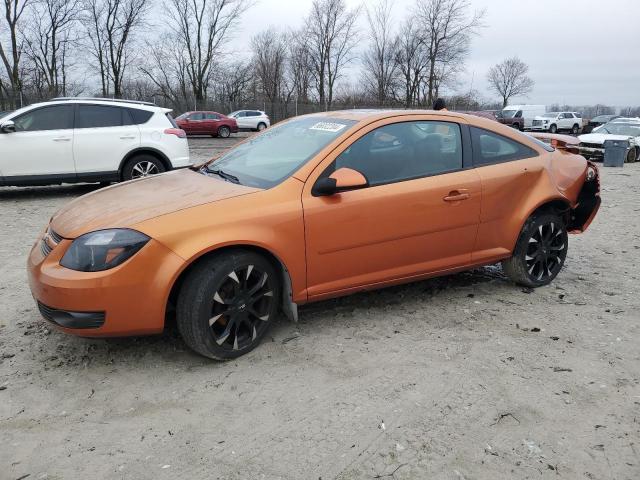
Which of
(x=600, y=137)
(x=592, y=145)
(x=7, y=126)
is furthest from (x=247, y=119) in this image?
(x=7, y=126)

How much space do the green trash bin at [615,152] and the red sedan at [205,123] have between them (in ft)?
62.7

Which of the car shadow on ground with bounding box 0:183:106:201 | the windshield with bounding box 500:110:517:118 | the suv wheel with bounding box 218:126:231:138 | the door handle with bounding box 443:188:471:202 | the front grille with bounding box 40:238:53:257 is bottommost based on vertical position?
the car shadow on ground with bounding box 0:183:106:201

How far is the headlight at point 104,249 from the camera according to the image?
298cm

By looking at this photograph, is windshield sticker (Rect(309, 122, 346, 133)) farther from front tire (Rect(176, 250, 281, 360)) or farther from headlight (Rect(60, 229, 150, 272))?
headlight (Rect(60, 229, 150, 272))

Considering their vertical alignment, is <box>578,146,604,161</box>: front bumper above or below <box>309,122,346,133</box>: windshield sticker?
below

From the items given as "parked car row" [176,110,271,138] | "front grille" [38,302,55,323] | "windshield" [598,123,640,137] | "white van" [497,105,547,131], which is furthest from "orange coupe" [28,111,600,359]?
"white van" [497,105,547,131]

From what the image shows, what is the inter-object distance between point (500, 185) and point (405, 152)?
0.87 m

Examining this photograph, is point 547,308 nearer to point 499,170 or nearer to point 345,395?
point 499,170

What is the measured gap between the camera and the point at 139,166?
904 cm

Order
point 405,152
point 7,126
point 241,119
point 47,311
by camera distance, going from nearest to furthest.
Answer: point 47,311 < point 405,152 < point 7,126 < point 241,119

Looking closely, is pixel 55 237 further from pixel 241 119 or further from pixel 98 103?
pixel 241 119

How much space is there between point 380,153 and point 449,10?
50564mm

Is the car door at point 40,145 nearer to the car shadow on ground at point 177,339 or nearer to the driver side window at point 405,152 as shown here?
the car shadow on ground at point 177,339

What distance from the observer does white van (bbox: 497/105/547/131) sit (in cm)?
4041
